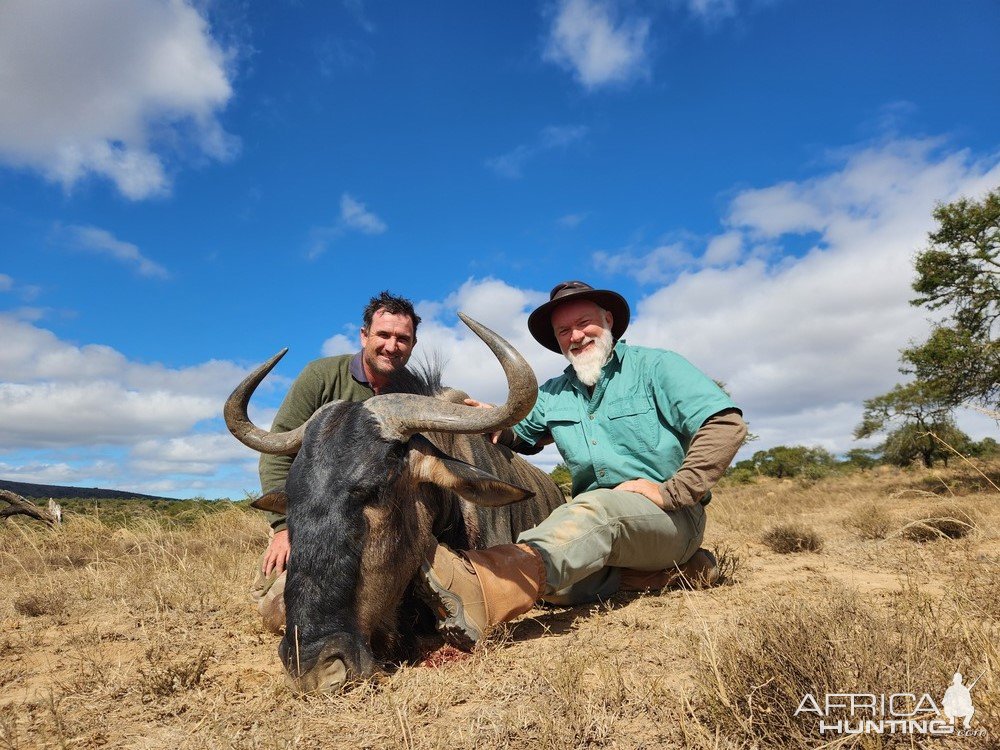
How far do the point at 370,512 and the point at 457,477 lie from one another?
0.52 m

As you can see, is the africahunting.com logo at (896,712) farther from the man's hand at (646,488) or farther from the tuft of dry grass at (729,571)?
the tuft of dry grass at (729,571)

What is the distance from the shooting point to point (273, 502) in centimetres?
397

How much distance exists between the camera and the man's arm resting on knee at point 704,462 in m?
4.05

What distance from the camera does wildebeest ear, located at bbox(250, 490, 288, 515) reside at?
3.88m

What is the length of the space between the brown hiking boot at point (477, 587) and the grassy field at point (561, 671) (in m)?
0.13

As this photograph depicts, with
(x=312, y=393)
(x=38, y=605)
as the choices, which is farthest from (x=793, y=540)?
(x=38, y=605)

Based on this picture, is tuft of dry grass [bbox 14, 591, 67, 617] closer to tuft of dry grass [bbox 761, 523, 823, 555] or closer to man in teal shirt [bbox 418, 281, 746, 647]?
man in teal shirt [bbox 418, 281, 746, 647]

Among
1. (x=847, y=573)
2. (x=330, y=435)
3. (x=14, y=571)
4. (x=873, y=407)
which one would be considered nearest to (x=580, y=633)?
(x=330, y=435)

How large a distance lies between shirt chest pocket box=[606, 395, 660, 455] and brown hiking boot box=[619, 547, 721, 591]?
88cm

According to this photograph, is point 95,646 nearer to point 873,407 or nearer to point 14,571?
point 14,571

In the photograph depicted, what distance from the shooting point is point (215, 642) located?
3715 mm

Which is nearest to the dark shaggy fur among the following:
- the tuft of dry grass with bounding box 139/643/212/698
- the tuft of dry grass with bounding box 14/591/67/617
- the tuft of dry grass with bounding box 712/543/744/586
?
the tuft of dry grass with bounding box 139/643/212/698

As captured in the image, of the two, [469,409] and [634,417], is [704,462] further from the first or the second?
[469,409]

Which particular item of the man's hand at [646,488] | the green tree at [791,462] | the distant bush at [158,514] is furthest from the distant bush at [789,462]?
the man's hand at [646,488]
